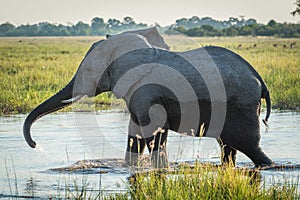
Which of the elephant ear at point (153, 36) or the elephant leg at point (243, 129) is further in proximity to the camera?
the elephant ear at point (153, 36)

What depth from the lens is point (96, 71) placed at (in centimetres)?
705

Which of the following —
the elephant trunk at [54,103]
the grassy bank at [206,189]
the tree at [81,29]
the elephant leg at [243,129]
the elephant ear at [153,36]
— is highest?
the tree at [81,29]

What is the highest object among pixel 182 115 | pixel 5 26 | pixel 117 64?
pixel 5 26

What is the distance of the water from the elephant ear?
1.01 meters

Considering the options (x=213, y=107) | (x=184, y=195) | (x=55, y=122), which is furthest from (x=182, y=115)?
(x=55, y=122)

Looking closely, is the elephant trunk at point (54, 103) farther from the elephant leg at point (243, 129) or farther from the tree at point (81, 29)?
the tree at point (81, 29)

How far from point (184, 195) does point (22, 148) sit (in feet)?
12.1

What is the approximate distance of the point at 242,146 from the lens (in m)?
6.66

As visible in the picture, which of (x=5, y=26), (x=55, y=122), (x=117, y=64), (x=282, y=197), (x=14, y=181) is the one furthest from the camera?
(x=5, y=26)

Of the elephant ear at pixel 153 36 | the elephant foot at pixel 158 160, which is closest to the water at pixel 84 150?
the elephant foot at pixel 158 160

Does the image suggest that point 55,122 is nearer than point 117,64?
No

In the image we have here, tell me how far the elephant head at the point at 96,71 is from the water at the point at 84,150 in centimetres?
49

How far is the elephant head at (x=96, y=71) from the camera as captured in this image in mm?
6922

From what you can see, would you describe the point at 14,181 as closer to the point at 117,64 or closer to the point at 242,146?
the point at 117,64
